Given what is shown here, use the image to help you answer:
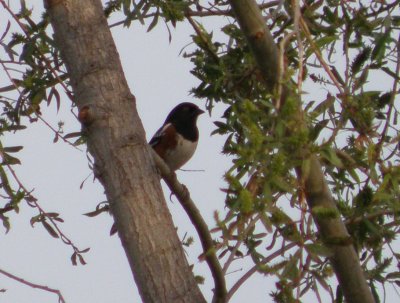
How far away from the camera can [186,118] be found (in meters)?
Answer: 6.07

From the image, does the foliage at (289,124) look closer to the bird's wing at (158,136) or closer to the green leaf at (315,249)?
the green leaf at (315,249)

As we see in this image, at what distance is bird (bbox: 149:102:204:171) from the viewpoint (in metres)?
5.57

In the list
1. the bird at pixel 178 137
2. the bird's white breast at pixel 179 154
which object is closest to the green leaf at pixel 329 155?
the bird at pixel 178 137

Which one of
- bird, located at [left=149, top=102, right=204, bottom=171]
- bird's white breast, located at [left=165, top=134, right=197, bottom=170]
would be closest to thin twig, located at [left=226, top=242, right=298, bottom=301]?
bird, located at [left=149, top=102, right=204, bottom=171]

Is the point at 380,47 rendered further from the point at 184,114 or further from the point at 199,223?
the point at 184,114

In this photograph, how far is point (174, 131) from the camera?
19.0 feet

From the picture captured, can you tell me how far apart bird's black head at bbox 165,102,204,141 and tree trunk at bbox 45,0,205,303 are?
305cm

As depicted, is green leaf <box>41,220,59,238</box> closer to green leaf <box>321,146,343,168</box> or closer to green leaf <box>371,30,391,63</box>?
green leaf <box>371,30,391,63</box>

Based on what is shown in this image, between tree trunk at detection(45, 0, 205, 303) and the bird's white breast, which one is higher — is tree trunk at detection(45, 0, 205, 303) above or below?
below

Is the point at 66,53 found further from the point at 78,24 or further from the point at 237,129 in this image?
the point at 237,129

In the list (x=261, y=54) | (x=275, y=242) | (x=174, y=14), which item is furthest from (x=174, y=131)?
(x=275, y=242)

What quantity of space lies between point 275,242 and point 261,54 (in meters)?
0.65

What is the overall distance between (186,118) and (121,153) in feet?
11.3

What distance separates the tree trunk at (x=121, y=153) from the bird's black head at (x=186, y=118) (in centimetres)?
305
